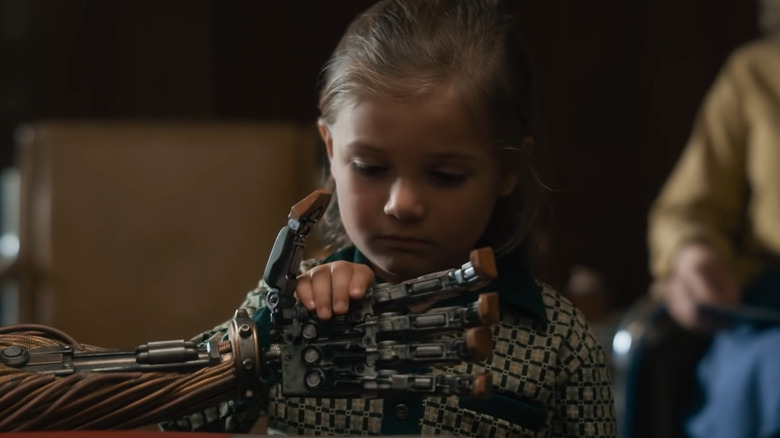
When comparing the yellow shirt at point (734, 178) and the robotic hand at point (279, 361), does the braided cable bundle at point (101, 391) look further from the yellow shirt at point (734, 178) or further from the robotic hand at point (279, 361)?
the yellow shirt at point (734, 178)

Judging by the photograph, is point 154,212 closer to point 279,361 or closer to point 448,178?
point 448,178

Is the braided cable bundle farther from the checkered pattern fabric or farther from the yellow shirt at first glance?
the yellow shirt

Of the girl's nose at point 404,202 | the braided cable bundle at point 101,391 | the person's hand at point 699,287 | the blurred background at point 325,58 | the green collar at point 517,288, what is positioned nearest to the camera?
the braided cable bundle at point 101,391

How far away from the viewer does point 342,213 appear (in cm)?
85

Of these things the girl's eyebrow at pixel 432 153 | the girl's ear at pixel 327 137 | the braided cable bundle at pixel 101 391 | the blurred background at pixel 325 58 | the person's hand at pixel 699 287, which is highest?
the blurred background at pixel 325 58

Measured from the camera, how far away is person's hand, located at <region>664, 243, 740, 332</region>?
6.64ft

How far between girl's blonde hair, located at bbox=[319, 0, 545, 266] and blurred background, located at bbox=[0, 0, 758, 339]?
85.4 inches

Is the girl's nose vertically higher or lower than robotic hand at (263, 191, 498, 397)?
higher

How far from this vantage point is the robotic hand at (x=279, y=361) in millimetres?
603

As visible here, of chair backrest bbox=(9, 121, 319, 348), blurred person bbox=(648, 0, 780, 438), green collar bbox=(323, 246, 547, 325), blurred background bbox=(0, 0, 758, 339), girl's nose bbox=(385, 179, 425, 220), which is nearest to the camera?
girl's nose bbox=(385, 179, 425, 220)

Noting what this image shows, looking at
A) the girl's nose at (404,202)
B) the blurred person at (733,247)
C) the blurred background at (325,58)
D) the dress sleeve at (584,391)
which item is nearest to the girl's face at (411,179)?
the girl's nose at (404,202)

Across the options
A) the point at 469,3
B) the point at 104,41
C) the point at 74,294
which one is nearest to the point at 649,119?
the point at 104,41

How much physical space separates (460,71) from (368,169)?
0.10 meters

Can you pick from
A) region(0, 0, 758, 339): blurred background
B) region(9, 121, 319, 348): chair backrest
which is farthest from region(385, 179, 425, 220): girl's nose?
region(0, 0, 758, 339): blurred background
